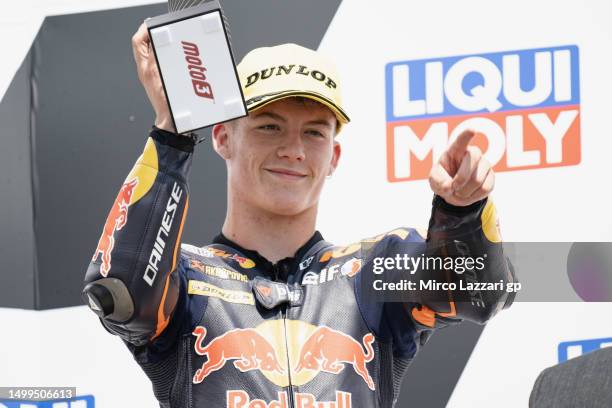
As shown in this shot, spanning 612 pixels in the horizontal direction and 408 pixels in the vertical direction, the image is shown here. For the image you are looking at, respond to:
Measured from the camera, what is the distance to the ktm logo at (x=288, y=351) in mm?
1574

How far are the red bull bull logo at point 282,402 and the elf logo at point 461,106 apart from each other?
2.00 feet

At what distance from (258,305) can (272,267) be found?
125 millimetres

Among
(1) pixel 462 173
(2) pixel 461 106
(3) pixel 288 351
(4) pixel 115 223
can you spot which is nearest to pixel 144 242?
(4) pixel 115 223

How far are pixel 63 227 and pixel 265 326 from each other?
1.97 feet

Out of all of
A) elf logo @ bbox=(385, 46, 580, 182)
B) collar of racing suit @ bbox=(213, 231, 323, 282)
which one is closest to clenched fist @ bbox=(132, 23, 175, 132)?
collar of racing suit @ bbox=(213, 231, 323, 282)

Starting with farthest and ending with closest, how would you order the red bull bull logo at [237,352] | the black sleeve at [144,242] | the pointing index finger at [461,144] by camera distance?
the red bull bull logo at [237,352]
the black sleeve at [144,242]
the pointing index finger at [461,144]

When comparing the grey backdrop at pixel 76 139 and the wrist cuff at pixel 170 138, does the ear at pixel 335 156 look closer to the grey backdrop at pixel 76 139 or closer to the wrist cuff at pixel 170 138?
the grey backdrop at pixel 76 139

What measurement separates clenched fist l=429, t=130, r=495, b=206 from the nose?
368mm

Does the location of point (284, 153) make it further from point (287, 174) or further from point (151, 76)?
point (151, 76)

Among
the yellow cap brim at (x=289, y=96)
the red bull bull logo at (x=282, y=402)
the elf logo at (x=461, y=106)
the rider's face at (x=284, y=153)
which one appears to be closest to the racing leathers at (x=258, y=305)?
the red bull bull logo at (x=282, y=402)

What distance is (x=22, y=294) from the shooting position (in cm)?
198

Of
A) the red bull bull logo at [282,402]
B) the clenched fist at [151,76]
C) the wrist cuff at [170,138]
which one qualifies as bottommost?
the red bull bull logo at [282,402]

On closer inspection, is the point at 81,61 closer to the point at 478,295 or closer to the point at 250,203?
the point at 250,203

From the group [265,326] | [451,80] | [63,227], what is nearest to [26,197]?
[63,227]
